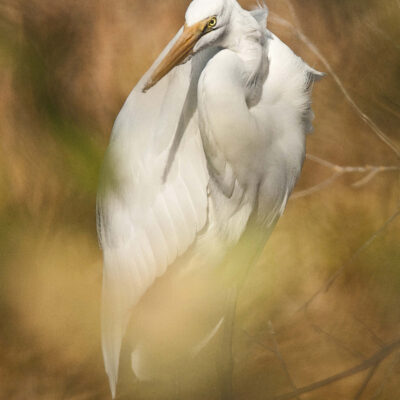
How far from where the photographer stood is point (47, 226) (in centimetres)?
21

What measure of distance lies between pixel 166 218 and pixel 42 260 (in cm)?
→ 71

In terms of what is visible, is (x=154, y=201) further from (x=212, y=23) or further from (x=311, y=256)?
(x=311, y=256)

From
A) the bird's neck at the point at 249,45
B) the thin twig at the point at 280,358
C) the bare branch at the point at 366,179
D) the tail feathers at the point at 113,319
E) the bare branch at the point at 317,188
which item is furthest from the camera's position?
the bare branch at the point at 366,179

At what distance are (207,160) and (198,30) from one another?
0.23 m

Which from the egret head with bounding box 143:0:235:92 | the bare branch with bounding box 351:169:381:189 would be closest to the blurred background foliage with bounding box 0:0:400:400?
the bare branch with bounding box 351:169:381:189

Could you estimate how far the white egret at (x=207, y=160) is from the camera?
0.72 meters

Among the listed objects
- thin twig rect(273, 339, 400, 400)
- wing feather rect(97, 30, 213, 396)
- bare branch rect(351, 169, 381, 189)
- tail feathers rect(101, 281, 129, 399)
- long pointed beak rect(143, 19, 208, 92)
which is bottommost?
thin twig rect(273, 339, 400, 400)

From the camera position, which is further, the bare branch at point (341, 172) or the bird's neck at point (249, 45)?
the bare branch at point (341, 172)

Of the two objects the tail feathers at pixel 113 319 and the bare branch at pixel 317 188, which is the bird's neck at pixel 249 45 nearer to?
the tail feathers at pixel 113 319

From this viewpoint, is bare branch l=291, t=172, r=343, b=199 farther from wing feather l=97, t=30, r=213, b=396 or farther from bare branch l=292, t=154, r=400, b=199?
wing feather l=97, t=30, r=213, b=396

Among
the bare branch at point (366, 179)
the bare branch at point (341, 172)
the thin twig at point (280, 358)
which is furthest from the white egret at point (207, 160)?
the bare branch at point (366, 179)

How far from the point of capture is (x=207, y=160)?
2.63 feet

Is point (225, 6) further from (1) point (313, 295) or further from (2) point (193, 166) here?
(1) point (313, 295)

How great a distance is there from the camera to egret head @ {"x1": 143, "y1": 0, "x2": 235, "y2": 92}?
22.0 inches
